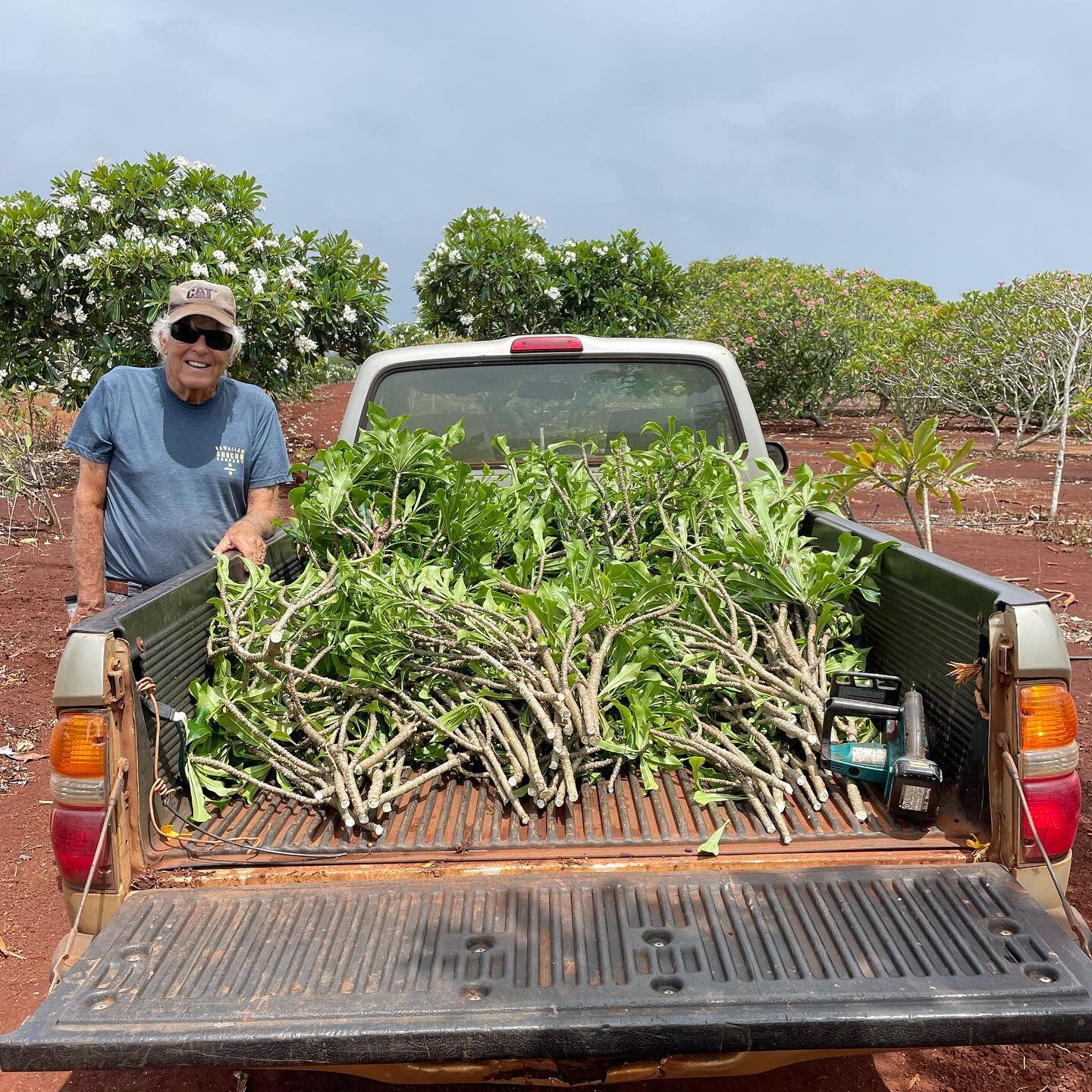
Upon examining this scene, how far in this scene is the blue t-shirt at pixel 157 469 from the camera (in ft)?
11.5

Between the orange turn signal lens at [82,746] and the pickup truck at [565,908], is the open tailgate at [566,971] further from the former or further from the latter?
the orange turn signal lens at [82,746]

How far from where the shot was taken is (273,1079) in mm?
2688

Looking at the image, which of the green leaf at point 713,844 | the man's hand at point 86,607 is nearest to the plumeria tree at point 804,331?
the man's hand at point 86,607

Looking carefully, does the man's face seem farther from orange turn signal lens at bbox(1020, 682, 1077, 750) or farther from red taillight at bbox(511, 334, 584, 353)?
orange turn signal lens at bbox(1020, 682, 1077, 750)

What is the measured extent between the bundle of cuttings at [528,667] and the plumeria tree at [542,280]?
33.8 ft

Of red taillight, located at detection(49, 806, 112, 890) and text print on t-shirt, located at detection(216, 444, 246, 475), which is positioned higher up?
text print on t-shirt, located at detection(216, 444, 246, 475)

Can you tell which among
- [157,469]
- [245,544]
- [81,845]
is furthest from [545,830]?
[157,469]

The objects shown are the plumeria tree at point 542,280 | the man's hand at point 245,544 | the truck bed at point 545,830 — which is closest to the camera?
the truck bed at point 545,830

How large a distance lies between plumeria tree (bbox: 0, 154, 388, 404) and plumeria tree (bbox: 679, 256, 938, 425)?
12355mm

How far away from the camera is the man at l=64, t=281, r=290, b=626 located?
3.47 meters

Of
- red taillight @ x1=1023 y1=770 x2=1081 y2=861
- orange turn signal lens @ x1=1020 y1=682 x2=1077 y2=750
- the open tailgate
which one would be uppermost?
orange turn signal lens @ x1=1020 y1=682 x2=1077 y2=750

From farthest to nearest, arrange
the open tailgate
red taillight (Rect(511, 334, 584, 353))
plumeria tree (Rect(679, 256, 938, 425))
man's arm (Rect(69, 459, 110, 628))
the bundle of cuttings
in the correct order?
1. plumeria tree (Rect(679, 256, 938, 425))
2. red taillight (Rect(511, 334, 584, 353))
3. man's arm (Rect(69, 459, 110, 628))
4. the bundle of cuttings
5. the open tailgate

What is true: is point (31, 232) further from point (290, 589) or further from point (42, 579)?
point (290, 589)

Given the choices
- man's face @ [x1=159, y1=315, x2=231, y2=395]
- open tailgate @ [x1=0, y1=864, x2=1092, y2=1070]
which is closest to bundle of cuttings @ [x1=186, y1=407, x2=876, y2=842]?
open tailgate @ [x1=0, y1=864, x2=1092, y2=1070]
